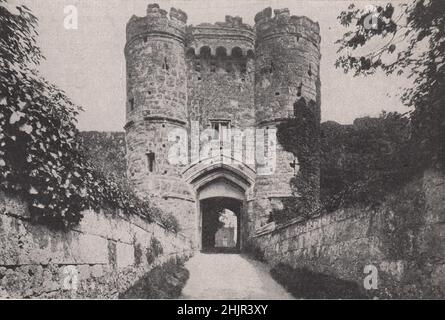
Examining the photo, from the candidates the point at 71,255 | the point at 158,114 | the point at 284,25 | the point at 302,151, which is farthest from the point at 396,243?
the point at 284,25

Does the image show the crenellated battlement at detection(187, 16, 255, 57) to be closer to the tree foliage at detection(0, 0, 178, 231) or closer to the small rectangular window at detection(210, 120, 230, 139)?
the small rectangular window at detection(210, 120, 230, 139)

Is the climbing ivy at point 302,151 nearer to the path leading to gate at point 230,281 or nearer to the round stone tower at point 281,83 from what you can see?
the round stone tower at point 281,83

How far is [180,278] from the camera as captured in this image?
9.69 m

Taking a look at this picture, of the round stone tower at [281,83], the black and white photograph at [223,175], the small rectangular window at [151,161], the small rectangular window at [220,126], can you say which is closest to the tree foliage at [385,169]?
the black and white photograph at [223,175]

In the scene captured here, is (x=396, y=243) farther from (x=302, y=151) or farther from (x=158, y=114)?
(x=158, y=114)

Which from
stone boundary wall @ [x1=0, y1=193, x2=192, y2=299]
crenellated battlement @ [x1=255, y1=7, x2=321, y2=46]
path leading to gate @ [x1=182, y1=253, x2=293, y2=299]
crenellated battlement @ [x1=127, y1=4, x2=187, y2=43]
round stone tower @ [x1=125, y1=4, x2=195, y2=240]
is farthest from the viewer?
crenellated battlement @ [x1=255, y1=7, x2=321, y2=46]

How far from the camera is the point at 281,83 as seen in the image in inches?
688

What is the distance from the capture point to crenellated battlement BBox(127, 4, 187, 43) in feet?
56.7

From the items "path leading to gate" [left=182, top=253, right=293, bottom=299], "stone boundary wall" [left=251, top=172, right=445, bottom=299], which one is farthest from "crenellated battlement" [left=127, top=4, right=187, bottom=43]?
"stone boundary wall" [left=251, top=172, right=445, bottom=299]

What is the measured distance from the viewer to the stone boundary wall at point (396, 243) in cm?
486

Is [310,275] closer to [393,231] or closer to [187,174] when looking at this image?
[393,231]
